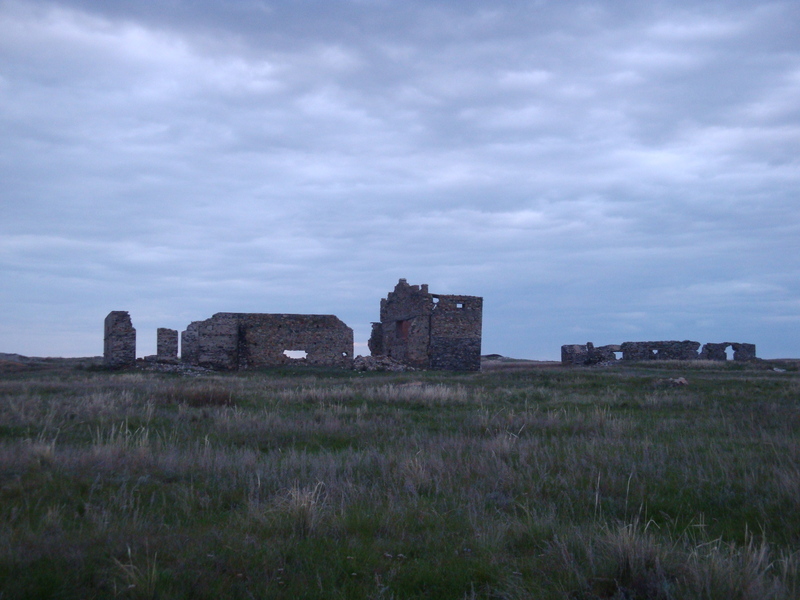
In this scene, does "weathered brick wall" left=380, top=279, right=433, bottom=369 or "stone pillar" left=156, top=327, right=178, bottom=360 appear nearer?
"weathered brick wall" left=380, top=279, right=433, bottom=369

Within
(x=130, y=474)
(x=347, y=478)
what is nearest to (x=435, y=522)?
(x=347, y=478)

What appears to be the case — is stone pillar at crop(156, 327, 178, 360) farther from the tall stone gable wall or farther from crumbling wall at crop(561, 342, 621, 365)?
crumbling wall at crop(561, 342, 621, 365)

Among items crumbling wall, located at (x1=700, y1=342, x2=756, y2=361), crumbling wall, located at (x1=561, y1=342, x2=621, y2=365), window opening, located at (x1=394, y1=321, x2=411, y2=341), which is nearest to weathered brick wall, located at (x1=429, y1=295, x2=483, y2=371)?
window opening, located at (x1=394, y1=321, x2=411, y2=341)

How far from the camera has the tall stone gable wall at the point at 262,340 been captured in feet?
102

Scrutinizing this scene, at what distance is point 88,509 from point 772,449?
7.55 meters

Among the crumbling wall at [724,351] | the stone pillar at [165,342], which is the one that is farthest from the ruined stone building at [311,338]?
the crumbling wall at [724,351]

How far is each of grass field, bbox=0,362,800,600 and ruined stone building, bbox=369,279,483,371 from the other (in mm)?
21751

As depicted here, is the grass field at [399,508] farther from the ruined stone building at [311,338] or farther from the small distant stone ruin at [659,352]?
the small distant stone ruin at [659,352]

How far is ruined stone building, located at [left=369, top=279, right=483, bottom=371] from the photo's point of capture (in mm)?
33031

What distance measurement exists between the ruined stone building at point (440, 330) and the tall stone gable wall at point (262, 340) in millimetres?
3270

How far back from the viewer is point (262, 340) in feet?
104

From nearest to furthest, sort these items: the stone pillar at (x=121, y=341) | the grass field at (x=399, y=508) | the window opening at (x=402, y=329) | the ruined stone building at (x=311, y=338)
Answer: the grass field at (x=399, y=508)
the stone pillar at (x=121, y=341)
the ruined stone building at (x=311, y=338)
the window opening at (x=402, y=329)

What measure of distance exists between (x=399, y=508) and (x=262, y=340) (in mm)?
26978

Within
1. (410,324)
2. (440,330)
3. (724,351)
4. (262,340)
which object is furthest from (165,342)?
(724,351)
